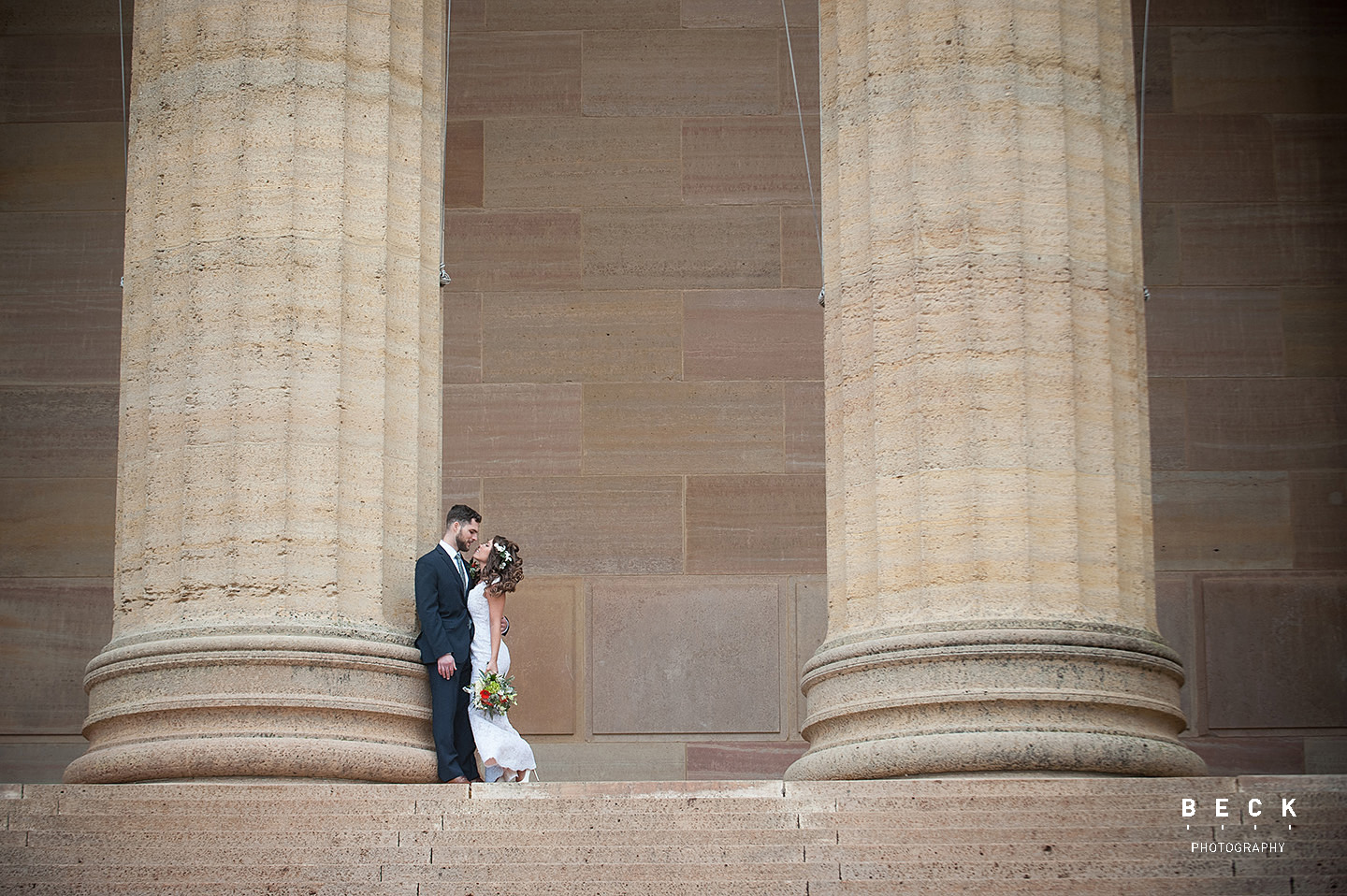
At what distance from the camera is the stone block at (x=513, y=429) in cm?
2478

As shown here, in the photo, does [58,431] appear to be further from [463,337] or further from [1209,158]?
[1209,158]

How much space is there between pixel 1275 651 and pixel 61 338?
13550 mm

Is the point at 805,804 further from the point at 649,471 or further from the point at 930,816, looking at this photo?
the point at 649,471

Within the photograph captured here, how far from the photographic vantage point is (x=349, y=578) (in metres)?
17.0

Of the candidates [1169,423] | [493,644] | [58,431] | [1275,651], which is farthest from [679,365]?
[493,644]

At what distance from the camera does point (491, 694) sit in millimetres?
17344

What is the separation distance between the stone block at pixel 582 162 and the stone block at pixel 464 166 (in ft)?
0.35

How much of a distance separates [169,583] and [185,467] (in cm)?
88

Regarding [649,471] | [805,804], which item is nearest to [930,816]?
[805,804]

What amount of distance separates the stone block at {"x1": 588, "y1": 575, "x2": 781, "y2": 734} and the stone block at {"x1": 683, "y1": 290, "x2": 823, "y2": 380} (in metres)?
2.34

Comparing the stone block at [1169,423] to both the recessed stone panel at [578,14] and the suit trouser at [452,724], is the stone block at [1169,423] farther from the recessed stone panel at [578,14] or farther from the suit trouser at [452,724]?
the suit trouser at [452,724]

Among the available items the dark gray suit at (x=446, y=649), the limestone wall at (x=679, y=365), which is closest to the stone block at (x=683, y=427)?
the limestone wall at (x=679, y=365)

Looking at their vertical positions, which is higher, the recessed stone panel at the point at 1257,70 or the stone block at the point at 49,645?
the recessed stone panel at the point at 1257,70

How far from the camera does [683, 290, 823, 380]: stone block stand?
25.0 meters
